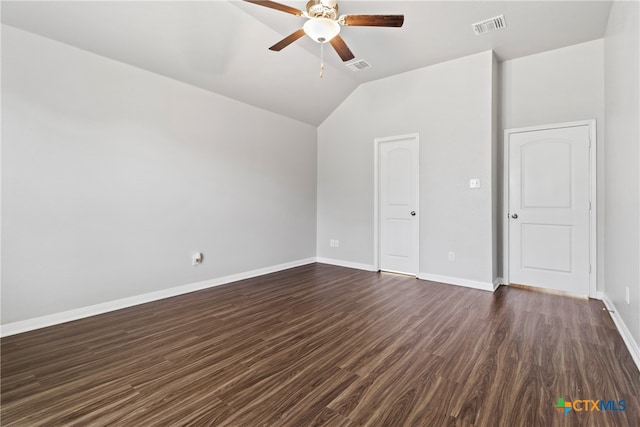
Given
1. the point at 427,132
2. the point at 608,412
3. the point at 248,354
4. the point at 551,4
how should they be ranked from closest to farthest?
the point at 608,412
the point at 248,354
the point at 551,4
the point at 427,132

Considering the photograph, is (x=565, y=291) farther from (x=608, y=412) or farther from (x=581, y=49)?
(x=581, y=49)

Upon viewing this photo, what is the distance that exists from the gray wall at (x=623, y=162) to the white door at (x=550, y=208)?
1.02 feet

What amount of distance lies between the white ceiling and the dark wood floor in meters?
2.78

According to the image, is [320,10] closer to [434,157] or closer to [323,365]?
[434,157]

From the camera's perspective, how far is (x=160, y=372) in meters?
2.04

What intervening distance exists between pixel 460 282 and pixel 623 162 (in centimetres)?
222

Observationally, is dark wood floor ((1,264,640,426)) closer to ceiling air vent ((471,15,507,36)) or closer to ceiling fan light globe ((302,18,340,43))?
ceiling fan light globe ((302,18,340,43))

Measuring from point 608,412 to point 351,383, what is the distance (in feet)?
4.68

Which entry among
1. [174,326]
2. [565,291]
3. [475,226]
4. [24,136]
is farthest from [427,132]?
[24,136]

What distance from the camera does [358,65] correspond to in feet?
14.4

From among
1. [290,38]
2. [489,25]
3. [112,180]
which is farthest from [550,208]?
[112,180]

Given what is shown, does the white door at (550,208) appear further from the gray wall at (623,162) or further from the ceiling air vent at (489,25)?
the ceiling air vent at (489,25)

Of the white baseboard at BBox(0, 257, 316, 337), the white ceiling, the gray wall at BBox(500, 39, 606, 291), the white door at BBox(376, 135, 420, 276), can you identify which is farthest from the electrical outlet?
the gray wall at BBox(500, 39, 606, 291)

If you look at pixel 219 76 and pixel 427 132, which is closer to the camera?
pixel 219 76
